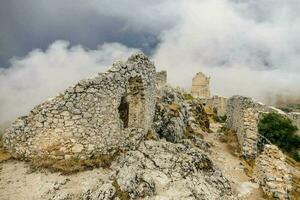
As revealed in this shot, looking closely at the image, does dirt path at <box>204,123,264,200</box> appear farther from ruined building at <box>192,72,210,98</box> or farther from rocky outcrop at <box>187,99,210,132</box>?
ruined building at <box>192,72,210,98</box>

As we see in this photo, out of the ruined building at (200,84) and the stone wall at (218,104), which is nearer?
the stone wall at (218,104)

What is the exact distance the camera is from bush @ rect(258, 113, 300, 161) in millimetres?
32688

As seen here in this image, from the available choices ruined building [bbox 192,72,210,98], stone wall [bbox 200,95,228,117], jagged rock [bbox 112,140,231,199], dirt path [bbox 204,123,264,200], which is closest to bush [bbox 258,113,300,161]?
dirt path [bbox 204,123,264,200]

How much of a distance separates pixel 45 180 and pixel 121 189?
2.44 meters

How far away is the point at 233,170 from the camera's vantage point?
57.2 feet

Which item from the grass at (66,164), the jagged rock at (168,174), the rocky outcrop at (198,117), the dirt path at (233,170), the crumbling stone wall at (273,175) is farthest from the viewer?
Result: the rocky outcrop at (198,117)

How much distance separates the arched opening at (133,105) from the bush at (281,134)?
19.9 metres

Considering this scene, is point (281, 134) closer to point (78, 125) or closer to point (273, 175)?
point (273, 175)

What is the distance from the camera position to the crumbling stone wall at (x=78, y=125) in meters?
12.3

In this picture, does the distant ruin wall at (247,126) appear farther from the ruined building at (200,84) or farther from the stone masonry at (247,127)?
the ruined building at (200,84)

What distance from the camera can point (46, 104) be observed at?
1248cm

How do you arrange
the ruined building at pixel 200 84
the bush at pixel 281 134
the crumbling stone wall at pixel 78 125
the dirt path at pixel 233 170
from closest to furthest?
the crumbling stone wall at pixel 78 125
the dirt path at pixel 233 170
the bush at pixel 281 134
the ruined building at pixel 200 84

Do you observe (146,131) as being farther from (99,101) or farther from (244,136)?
(244,136)

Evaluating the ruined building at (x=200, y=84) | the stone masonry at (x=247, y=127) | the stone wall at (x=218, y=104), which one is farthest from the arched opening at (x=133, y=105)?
the ruined building at (x=200, y=84)
